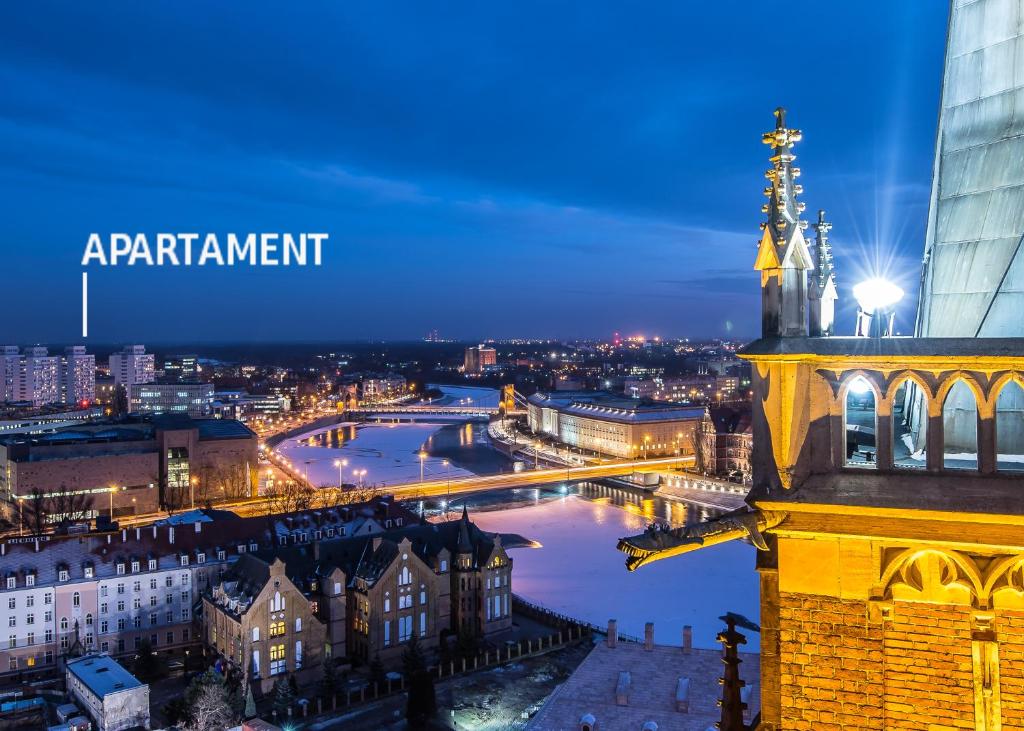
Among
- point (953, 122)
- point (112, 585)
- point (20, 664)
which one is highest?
point (953, 122)

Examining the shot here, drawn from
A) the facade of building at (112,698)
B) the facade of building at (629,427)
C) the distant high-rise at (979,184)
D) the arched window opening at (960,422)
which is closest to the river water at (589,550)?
the facade of building at (629,427)

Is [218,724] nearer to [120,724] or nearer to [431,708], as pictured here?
[120,724]

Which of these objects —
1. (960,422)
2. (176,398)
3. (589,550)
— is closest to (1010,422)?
(960,422)

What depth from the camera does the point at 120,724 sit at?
1067 inches

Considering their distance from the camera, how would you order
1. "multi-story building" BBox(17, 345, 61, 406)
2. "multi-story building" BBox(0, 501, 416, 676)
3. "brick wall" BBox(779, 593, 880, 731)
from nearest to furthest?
"brick wall" BBox(779, 593, 880, 731) < "multi-story building" BBox(0, 501, 416, 676) < "multi-story building" BBox(17, 345, 61, 406)

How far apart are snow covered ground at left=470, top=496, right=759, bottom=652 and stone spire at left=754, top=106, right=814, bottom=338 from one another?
27815 millimetres

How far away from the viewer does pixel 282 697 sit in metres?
31.4

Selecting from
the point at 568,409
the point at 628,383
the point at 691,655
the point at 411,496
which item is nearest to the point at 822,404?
the point at 691,655

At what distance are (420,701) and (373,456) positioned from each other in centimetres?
7190

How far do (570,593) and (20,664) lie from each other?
25.3 meters

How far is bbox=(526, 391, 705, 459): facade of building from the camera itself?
10538 centimetres

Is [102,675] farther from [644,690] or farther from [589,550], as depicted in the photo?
[589,550]

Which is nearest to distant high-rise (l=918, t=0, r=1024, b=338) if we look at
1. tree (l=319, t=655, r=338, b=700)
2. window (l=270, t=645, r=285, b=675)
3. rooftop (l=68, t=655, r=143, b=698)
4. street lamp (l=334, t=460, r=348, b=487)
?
rooftop (l=68, t=655, r=143, b=698)

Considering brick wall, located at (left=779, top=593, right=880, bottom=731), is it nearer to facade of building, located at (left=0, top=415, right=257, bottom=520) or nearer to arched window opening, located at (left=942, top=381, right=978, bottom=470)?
arched window opening, located at (left=942, top=381, right=978, bottom=470)
